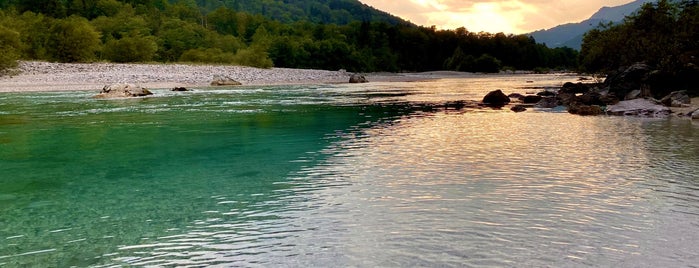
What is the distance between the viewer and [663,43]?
40562 millimetres

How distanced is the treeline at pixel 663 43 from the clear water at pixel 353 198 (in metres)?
16.3

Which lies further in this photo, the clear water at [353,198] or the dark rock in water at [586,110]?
the dark rock in water at [586,110]

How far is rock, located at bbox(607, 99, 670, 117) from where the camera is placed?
1211 inches

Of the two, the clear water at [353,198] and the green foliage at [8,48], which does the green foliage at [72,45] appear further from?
the clear water at [353,198]

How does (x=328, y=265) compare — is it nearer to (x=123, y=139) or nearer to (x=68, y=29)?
(x=123, y=139)

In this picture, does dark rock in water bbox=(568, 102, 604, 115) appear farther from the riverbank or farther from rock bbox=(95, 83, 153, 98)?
the riverbank

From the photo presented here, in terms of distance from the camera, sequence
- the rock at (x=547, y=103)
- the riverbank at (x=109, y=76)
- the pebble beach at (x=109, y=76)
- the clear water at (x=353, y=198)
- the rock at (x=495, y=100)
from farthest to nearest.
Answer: the pebble beach at (x=109, y=76) → the riverbank at (x=109, y=76) → the rock at (x=495, y=100) → the rock at (x=547, y=103) → the clear water at (x=353, y=198)

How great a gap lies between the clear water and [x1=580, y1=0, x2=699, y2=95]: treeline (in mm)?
16293

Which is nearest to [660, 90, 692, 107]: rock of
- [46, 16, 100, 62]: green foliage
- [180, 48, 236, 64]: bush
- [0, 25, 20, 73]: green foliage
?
[0, 25, 20, 73]: green foliage

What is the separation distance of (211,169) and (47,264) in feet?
25.4

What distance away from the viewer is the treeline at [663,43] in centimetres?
3709

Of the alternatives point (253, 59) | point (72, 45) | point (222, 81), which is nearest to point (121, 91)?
point (222, 81)

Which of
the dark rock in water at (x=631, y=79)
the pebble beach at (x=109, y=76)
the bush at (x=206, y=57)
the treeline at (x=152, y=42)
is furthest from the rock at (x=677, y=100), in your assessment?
the bush at (x=206, y=57)

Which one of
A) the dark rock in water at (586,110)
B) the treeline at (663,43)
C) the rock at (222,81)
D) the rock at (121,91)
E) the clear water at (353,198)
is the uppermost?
the treeline at (663,43)
